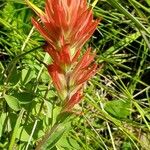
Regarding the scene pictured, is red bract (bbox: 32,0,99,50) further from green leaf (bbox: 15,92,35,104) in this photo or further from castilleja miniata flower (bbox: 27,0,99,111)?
green leaf (bbox: 15,92,35,104)

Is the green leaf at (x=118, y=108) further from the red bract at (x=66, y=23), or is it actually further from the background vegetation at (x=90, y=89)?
the red bract at (x=66, y=23)

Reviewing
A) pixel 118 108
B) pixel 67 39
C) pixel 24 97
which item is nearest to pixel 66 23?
pixel 67 39

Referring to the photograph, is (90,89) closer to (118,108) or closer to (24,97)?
(118,108)

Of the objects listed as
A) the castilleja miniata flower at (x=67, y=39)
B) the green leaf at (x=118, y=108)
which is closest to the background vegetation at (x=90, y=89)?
the green leaf at (x=118, y=108)

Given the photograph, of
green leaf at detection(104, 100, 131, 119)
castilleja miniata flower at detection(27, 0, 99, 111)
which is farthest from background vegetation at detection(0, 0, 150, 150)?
castilleja miniata flower at detection(27, 0, 99, 111)

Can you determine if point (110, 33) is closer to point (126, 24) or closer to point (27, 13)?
point (126, 24)
